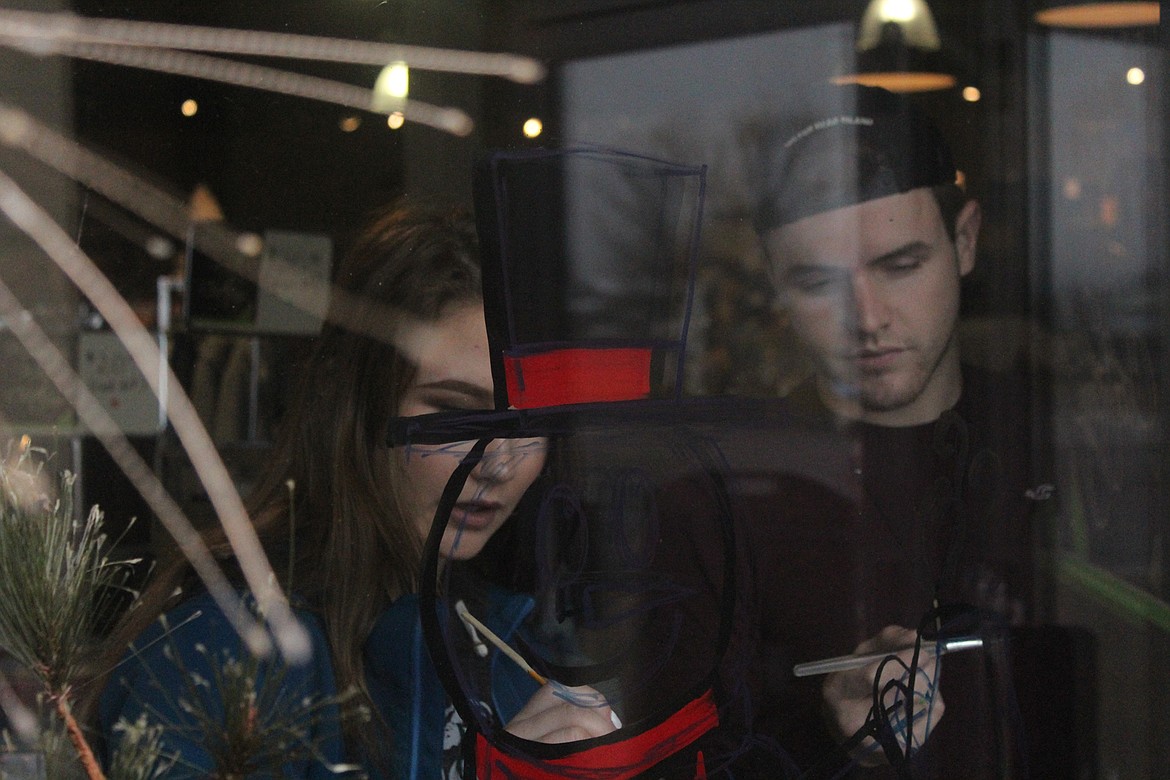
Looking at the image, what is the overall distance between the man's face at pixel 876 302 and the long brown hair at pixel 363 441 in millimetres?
388

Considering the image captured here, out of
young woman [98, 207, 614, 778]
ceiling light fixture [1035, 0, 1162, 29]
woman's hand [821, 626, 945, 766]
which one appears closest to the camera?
young woman [98, 207, 614, 778]

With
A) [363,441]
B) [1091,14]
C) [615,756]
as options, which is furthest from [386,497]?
[1091,14]

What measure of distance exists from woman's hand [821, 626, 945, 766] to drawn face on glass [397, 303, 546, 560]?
436 mm

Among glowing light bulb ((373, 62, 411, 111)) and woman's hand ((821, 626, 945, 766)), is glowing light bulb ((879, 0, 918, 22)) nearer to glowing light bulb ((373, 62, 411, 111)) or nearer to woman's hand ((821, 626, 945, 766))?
glowing light bulb ((373, 62, 411, 111))

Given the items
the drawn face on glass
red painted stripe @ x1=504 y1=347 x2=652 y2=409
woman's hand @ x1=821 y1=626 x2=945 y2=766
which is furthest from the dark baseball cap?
woman's hand @ x1=821 y1=626 x2=945 y2=766

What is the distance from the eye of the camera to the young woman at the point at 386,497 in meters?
1.08

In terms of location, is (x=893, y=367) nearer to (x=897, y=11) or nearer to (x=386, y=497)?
(x=897, y=11)

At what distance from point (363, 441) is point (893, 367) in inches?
23.7

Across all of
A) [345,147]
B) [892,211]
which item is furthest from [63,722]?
[892,211]

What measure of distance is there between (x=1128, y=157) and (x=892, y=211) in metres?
0.34

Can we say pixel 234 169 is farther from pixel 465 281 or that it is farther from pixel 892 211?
pixel 892 211

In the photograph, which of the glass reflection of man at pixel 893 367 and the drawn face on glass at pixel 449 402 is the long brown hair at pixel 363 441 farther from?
the glass reflection of man at pixel 893 367

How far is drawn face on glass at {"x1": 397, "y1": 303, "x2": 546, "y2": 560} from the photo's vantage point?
1.10m

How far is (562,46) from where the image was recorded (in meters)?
1.17
